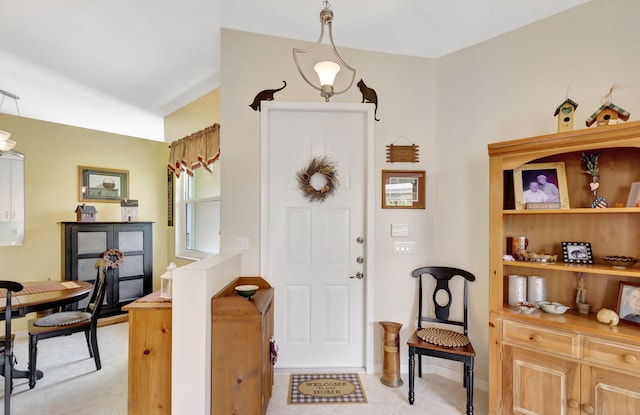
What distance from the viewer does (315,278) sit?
2.79 m

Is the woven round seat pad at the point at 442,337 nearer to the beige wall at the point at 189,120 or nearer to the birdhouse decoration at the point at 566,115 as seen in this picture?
the birdhouse decoration at the point at 566,115

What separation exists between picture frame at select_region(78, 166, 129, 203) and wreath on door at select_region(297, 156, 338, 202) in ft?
10.3

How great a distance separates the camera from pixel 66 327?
268 cm

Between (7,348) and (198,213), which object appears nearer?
(7,348)

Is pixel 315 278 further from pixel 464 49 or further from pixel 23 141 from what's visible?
pixel 23 141

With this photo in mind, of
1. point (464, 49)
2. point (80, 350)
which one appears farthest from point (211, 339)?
point (464, 49)

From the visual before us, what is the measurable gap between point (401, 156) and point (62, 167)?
166 inches

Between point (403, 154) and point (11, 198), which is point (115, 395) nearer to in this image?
point (11, 198)

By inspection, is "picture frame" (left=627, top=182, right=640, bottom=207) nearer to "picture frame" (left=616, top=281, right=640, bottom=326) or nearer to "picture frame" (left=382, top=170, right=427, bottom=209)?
"picture frame" (left=616, top=281, right=640, bottom=326)

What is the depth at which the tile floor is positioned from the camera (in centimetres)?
220

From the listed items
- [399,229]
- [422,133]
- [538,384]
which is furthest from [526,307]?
[422,133]

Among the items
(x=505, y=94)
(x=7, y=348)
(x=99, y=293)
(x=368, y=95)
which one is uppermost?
(x=368, y=95)

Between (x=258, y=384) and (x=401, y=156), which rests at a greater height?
(x=401, y=156)

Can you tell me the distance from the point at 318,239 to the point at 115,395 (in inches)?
78.1
